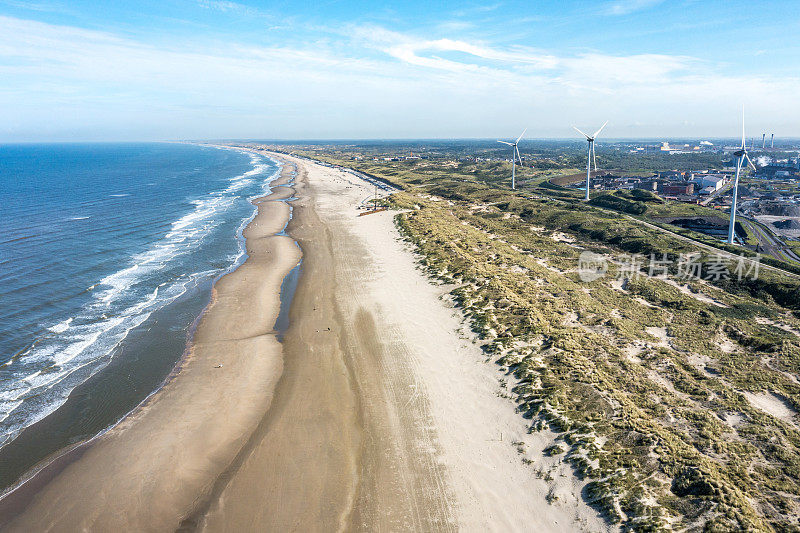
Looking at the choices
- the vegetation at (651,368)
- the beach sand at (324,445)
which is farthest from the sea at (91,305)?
the vegetation at (651,368)

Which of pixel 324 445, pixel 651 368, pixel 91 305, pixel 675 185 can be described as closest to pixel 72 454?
pixel 324 445

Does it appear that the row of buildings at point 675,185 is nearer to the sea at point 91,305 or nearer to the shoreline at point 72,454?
the sea at point 91,305

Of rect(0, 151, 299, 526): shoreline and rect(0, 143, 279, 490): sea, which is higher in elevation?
rect(0, 143, 279, 490): sea

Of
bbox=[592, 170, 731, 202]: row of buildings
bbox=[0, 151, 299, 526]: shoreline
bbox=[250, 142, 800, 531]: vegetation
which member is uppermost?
bbox=[592, 170, 731, 202]: row of buildings

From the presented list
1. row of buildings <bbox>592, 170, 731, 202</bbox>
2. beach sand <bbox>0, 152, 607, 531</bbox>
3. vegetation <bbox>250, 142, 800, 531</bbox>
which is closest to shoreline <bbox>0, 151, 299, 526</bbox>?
beach sand <bbox>0, 152, 607, 531</bbox>

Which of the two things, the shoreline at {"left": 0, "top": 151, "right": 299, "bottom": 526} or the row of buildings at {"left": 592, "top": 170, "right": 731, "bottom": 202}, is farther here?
the row of buildings at {"left": 592, "top": 170, "right": 731, "bottom": 202}

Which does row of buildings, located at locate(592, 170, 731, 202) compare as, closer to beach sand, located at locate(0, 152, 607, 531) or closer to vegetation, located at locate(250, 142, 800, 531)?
vegetation, located at locate(250, 142, 800, 531)
